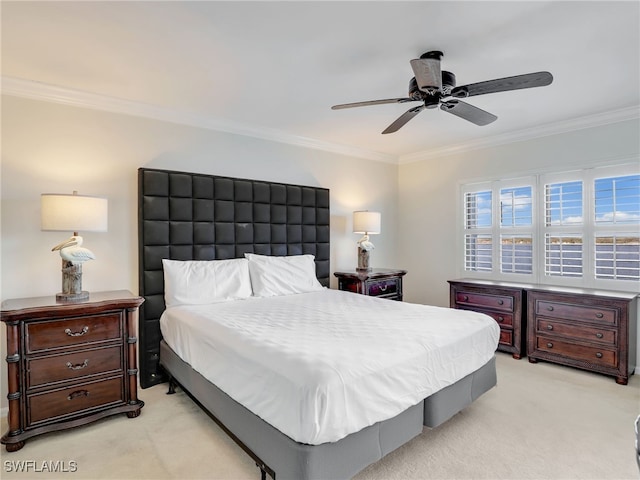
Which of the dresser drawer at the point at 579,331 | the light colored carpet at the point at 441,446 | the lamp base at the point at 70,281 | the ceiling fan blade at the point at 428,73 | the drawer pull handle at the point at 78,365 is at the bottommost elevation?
the light colored carpet at the point at 441,446

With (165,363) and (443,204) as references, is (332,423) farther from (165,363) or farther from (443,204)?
(443,204)

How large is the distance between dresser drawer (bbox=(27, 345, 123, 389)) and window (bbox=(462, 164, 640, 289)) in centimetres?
417

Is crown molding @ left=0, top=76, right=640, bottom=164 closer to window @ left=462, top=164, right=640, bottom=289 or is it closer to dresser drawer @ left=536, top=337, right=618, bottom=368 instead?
window @ left=462, top=164, right=640, bottom=289

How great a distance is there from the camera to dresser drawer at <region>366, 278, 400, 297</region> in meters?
4.35

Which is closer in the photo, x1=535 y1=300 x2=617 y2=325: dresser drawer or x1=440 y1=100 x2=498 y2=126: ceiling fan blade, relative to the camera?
x1=440 y1=100 x2=498 y2=126: ceiling fan blade

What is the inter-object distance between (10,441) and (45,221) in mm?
1411

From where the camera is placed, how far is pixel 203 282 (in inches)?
127

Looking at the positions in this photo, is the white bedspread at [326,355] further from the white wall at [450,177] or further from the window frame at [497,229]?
the white wall at [450,177]

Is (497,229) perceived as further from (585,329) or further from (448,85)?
(448,85)

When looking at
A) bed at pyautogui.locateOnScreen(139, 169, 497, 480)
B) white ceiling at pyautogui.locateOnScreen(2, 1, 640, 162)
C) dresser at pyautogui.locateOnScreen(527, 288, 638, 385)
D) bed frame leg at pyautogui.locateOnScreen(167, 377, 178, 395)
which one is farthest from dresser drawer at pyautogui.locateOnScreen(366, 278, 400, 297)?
bed frame leg at pyautogui.locateOnScreen(167, 377, 178, 395)

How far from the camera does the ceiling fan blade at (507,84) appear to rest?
79.4 inches

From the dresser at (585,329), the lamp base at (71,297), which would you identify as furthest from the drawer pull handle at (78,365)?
the dresser at (585,329)

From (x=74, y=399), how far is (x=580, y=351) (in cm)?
436

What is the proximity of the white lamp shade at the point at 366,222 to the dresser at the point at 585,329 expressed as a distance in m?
1.86
